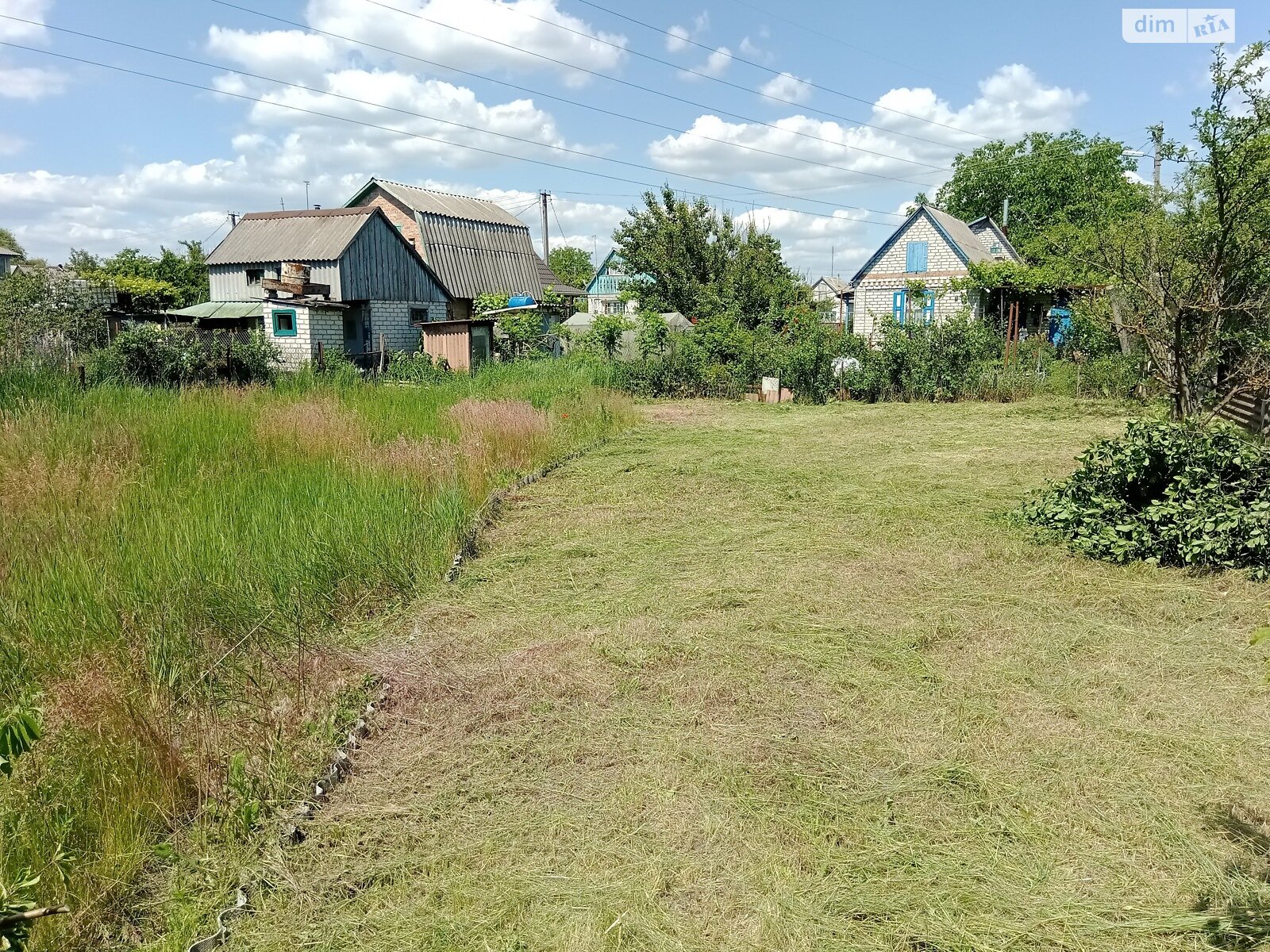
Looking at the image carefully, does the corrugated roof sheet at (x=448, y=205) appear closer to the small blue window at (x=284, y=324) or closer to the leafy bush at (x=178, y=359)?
the small blue window at (x=284, y=324)

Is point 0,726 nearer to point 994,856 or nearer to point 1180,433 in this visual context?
Result: point 994,856

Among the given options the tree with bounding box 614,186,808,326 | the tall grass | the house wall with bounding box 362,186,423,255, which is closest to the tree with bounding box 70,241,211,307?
the house wall with bounding box 362,186,423,255

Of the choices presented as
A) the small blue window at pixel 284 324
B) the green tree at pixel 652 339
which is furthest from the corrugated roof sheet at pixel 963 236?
the small blue window at pixel 284 324

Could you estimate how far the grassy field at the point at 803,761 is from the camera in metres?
2.44

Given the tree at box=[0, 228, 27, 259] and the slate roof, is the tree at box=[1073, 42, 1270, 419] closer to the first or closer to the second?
the slate roof

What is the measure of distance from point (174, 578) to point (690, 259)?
26.0m

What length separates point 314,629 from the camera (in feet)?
14.7

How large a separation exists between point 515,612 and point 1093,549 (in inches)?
163

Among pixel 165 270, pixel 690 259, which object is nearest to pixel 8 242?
pixel 165 270

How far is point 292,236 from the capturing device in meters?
26.5

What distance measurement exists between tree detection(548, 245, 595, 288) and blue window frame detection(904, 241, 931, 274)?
48.8 m

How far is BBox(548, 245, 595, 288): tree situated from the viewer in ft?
256

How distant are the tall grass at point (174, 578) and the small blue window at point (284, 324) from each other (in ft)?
46.7

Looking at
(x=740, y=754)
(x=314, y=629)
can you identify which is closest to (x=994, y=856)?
(x=740, y=754)
